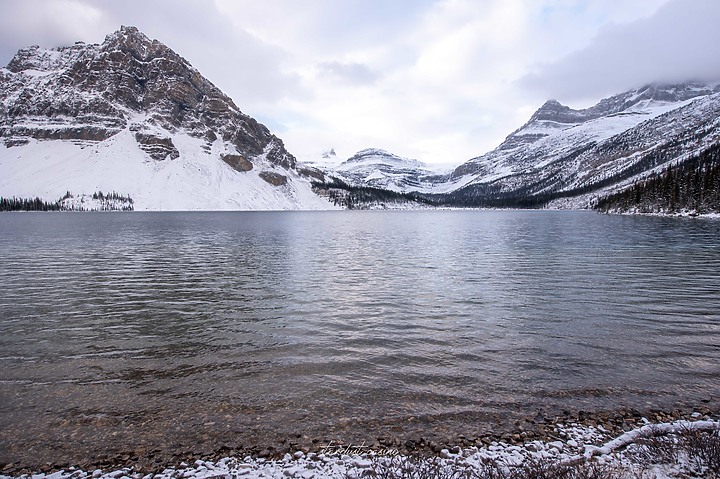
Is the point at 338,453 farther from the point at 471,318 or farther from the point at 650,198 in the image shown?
the point at 650,198

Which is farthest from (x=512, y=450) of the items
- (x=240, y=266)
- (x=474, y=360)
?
(x=240, y=266)

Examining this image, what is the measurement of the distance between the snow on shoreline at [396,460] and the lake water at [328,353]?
836 millimetres

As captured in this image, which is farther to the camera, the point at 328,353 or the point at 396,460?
the point at 328,353

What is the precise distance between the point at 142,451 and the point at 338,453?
14.8 feet

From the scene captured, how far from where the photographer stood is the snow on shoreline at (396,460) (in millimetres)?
7832

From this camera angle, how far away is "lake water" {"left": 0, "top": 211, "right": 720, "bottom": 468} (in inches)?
394

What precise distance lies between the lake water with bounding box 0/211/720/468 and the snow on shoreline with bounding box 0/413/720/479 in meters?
0.84

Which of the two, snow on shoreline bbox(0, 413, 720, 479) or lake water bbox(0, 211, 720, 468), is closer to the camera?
snow on shoreline bbox(0, 413, 720, 479)

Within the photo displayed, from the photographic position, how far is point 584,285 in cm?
2706

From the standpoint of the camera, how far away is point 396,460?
26.8 feet

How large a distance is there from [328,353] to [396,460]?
6.91 m

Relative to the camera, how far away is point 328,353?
1479cm

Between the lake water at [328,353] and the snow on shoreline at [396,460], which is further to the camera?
the lake water at [328,353]

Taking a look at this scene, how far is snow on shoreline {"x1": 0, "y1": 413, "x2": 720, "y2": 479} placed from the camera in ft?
25.7
